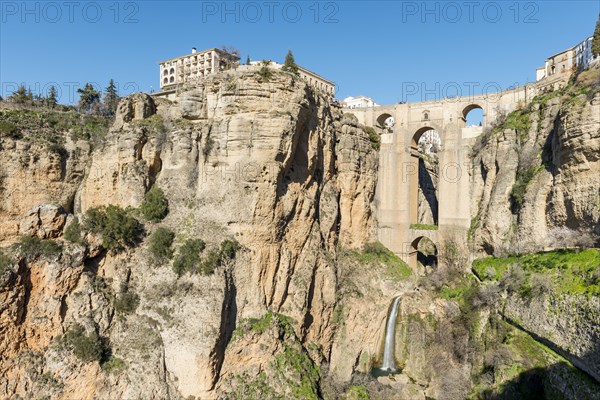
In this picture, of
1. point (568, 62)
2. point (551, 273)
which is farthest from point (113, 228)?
point (568, 62)

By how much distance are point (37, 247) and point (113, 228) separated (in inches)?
125

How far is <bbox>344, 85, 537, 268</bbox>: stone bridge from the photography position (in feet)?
97.8

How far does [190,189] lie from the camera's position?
2397 centimetres

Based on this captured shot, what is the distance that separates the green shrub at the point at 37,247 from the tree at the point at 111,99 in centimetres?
1174

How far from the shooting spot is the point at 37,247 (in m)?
19.9

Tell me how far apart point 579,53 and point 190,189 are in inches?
977

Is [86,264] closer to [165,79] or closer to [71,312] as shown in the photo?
[71,312]

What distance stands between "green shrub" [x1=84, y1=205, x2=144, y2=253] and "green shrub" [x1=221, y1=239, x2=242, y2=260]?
415 centimetres

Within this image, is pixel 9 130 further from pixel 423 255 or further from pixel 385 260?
pixel 423 255

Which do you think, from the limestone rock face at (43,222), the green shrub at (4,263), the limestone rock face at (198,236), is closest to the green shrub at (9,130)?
the limestone rock face at (198,236)

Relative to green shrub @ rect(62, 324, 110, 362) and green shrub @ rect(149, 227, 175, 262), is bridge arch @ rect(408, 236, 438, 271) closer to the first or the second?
green shrub @ rect(149, 227, 175, 262)

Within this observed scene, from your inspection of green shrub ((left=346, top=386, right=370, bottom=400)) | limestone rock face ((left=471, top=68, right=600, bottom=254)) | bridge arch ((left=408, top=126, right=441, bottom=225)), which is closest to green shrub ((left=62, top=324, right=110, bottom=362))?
green shrub ((left=346, top=386, right=370, bottom=400))

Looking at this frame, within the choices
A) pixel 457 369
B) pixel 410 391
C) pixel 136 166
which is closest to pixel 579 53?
pixel 457 369

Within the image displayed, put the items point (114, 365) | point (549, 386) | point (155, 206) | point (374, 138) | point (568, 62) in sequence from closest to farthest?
point (549, 386) < point (114, 365) < point (155, 206) < point (568, 62) < point (374, 138)
